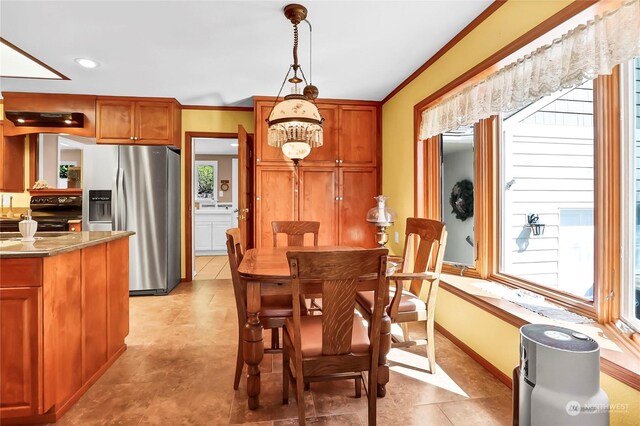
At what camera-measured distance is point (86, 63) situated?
3.00 metres

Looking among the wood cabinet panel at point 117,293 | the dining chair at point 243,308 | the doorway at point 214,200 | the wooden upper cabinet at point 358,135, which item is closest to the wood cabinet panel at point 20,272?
the wood cabinet panel at point 117,293

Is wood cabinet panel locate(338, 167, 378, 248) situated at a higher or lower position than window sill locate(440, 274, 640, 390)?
higher

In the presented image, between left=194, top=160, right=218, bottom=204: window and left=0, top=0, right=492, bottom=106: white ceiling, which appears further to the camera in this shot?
left=194, top=160, right=218, bottom=204: window

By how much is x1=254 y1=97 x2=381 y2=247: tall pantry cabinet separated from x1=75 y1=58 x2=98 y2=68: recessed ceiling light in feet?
5.26

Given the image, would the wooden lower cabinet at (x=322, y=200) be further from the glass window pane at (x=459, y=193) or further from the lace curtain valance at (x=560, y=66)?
the lace curtain valance at (x=560, y=66)

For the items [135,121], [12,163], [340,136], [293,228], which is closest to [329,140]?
[340,136]

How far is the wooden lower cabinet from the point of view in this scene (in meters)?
3.93

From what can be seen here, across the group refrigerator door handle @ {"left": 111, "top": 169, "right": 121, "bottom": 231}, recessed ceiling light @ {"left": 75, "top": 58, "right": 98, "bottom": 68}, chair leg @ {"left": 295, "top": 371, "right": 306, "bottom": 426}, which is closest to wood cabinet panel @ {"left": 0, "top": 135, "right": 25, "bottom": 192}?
refrigerator door handle @ {"left": 111, "top": 169, "right": 121, "bottom": 231}

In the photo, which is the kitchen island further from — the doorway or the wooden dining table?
the doorway

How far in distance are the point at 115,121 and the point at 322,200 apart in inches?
107

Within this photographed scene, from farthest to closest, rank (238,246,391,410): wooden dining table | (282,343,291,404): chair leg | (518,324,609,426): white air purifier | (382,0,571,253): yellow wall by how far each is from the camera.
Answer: (382,0,571,253): yellow wall
(282,343,291,404): chair leg
(238,246,391,410): wooden dining table
(518,324,609,426): white air purifier

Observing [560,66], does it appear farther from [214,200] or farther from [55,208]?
[214,200]

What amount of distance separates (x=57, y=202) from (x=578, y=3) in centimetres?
517

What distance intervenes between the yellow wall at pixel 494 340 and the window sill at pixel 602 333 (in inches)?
2.3
